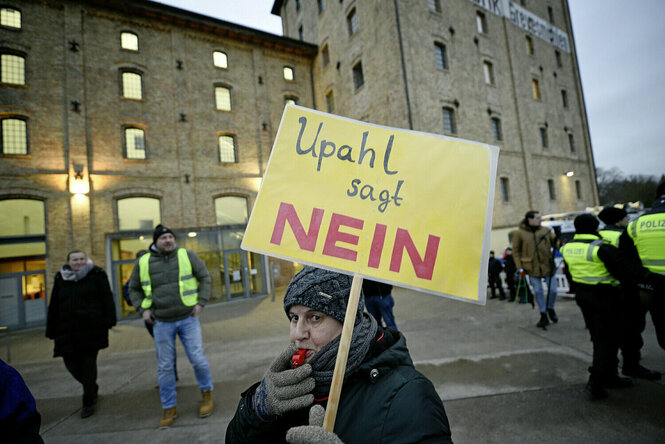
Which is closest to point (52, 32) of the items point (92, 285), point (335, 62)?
point (335, 62)

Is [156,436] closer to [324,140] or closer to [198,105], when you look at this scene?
[324,140]

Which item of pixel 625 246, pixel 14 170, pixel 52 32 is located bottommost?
pixel 625 246

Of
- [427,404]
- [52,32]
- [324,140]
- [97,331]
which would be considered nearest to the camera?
[427,404]

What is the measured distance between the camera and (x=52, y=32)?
11.9 m

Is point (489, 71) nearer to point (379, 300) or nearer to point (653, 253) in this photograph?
point (379, 300)

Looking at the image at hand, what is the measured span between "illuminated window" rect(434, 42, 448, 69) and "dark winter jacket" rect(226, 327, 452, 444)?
678 inches

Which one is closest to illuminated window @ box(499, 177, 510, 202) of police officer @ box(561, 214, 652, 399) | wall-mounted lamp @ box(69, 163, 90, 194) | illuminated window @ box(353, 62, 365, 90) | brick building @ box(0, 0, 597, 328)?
brick building @ box(0, 0, 597, 328)

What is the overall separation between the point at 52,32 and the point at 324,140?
1642 centimetres

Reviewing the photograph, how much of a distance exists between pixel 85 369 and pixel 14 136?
12082mm

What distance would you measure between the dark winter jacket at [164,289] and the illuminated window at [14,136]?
39.3 feet

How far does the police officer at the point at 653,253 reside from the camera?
2674mm

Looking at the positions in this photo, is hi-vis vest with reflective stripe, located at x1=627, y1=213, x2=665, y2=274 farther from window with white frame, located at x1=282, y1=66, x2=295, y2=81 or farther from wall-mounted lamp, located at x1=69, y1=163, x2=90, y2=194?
window with white frame, located at x1=282, y1=66, x2=295, y2=81

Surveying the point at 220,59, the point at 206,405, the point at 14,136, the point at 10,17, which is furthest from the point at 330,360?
the point at 10,17

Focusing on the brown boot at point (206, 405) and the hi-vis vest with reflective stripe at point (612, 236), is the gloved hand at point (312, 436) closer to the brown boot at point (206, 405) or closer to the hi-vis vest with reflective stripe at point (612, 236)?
the brown boot at point (206, 405)
